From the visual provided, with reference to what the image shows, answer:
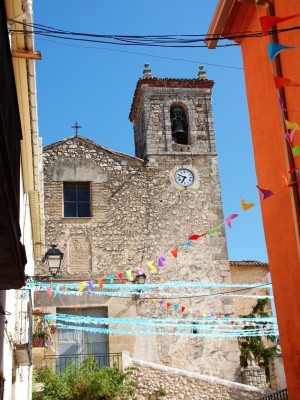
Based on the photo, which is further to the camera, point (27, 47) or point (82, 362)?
point (82, 362)

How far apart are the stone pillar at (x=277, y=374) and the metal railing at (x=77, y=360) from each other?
Result: 13.1ft

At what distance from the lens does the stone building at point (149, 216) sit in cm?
1678

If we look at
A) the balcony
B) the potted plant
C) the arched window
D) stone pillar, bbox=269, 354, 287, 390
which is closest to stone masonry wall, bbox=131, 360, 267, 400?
stone pillar, bbox=269, 354, 287, 390

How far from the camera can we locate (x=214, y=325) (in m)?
16.4

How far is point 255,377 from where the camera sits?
1656cm

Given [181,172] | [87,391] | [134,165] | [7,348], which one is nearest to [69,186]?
[134,165]

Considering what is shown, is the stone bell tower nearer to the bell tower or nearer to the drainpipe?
the bell tower

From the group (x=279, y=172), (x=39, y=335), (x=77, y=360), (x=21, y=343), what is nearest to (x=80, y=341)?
(x=77, y=360)

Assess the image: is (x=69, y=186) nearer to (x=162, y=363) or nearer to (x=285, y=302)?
(x=162, y=363)

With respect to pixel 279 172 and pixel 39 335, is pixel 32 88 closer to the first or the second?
pixel 279 172

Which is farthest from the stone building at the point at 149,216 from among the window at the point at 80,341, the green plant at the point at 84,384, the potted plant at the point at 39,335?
the green plant at the point at 84,384

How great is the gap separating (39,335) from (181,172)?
22.1ft

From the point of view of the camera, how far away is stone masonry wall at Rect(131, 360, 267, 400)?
1544 cm

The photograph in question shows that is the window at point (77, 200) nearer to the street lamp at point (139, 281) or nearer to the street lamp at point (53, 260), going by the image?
the street lamp at point (139, 281)
